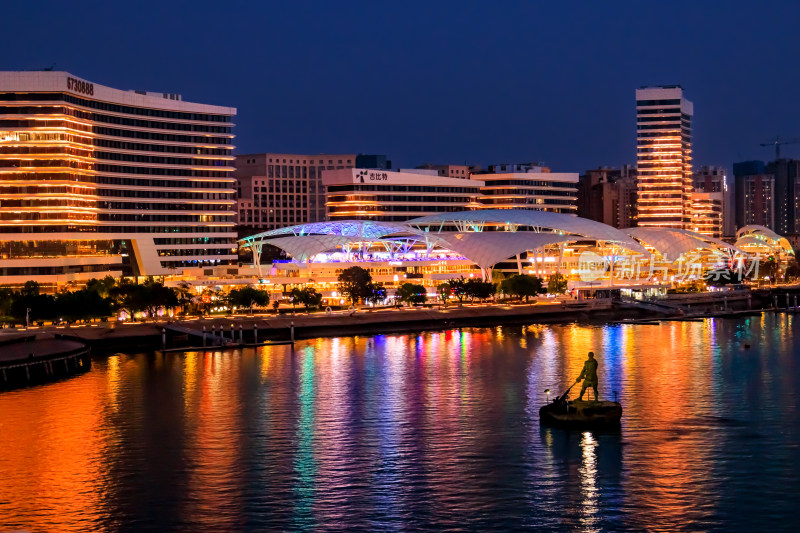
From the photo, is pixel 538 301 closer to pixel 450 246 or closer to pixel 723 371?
pixel 450 246

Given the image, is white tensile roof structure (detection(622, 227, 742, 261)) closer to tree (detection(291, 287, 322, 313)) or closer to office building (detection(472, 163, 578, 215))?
office building (detection(472, 163, 578, 215))

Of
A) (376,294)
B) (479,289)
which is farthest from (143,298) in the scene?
(479,289)

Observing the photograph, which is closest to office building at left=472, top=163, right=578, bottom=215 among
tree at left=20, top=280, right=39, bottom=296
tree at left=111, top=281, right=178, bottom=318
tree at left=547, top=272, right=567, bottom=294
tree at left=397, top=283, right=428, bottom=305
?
tree at left=547, top=272, right=567, bottom=294

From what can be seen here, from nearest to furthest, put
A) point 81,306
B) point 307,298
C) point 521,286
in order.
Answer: point 81,306 < point 307,298 < point 521,286

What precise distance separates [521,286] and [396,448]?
82.9 m

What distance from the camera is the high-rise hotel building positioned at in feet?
378

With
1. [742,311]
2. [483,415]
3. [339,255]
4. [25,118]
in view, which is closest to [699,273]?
[742,311]

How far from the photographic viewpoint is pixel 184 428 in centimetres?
5138

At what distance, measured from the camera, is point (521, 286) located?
12769 centimetres

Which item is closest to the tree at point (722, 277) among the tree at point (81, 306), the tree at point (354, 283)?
the tree at point (354, 283)

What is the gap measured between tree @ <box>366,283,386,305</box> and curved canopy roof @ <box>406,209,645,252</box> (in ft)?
73.4

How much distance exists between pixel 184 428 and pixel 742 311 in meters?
88.5

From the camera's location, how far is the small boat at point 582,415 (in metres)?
49.2

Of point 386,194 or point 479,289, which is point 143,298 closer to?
point 479,289
